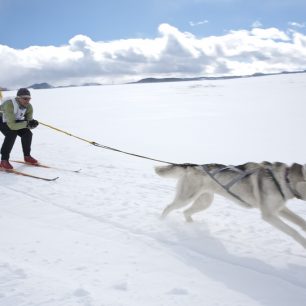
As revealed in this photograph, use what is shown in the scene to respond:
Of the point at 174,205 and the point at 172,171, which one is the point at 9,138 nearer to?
the point at 172,171

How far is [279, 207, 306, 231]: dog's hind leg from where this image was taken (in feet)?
13.1

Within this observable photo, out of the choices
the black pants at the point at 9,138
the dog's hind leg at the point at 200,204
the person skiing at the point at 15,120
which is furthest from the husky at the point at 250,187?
the black pants at the point at 9,138

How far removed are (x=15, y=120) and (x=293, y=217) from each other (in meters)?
5.22

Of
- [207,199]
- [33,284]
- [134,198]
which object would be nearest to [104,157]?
[134,198]

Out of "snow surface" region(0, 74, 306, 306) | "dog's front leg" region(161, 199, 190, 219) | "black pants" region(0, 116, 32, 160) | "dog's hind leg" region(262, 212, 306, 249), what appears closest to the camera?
"snow surface" region(0, 74, 306, 306)

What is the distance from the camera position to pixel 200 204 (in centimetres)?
476

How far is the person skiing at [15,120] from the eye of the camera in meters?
7.18

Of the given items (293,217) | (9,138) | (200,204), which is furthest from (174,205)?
(9,138)

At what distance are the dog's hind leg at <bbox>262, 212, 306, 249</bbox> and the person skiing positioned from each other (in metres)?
4.91

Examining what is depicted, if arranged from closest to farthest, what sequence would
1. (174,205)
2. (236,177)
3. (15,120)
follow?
(236,177)
(174,205)
(15,120)

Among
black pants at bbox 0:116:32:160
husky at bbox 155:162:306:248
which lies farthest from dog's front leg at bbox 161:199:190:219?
black pants at bbox 0:116:32:160

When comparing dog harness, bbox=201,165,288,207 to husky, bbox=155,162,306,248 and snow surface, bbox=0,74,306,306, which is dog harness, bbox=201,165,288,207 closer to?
husky, bbox=155,162,306,248

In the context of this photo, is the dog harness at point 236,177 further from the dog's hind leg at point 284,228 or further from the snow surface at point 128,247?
the snow surface at point 128,247

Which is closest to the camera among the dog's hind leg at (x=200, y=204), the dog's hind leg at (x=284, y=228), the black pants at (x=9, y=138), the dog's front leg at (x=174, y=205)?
the dog's hind leg at (x=284, y=228)
